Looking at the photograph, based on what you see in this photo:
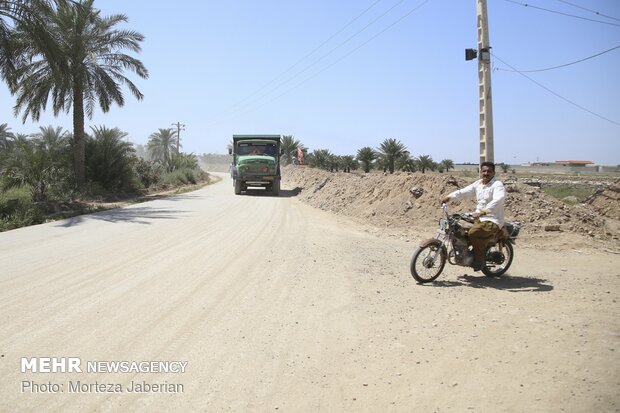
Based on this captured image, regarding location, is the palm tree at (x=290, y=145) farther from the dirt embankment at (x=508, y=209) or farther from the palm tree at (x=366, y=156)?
the dirt embankment at (x=508, y=209)

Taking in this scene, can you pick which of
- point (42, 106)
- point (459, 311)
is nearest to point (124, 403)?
point (459, 311)

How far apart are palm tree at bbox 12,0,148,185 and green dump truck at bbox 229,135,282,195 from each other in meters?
5.86

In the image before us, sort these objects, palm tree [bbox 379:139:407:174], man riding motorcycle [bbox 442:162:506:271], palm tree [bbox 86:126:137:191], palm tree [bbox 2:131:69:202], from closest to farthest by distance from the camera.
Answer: man riding motorcycle [bbox 442:162:506:271], palm tree [bbox 2:131:69:202], palm tree [bbox 86:126:137:191], palm tree [bbox 379:139:407:174]

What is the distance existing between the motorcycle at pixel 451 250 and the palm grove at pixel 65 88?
1144 cm

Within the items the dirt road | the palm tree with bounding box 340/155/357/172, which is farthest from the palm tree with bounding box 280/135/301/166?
the dirt road

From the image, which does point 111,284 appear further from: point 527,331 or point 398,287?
point 527,331

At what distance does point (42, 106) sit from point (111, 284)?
1821 centimetres

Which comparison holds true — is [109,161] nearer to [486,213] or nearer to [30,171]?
[30,171]

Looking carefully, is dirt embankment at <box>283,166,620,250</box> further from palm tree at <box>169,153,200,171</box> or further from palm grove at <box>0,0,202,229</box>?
palm tree at <box>169,153,200,171</box>

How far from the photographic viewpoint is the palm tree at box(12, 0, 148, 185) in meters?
19.0

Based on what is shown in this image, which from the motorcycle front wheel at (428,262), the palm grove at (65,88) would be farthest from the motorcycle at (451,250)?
the palm grove at (65,88)

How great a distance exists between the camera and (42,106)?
20.3 meters

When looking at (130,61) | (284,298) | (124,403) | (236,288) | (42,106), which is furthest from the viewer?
(130,61)

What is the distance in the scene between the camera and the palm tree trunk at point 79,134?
20.5 meters
